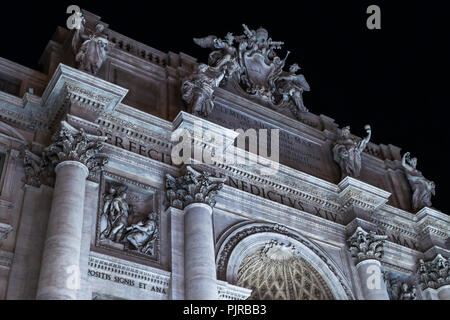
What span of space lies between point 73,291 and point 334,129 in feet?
40.4

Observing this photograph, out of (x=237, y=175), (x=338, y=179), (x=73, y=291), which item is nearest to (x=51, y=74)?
(x=237, y=175)

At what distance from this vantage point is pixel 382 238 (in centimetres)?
1892

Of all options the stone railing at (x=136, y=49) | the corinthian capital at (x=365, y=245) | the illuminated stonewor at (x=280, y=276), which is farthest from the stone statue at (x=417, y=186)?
the stone railing at (x=136, y=49)

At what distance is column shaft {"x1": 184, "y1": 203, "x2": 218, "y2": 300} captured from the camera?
14.3 meters

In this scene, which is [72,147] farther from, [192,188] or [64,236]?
[192,188]

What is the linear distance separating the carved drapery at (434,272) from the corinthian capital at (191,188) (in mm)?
7393

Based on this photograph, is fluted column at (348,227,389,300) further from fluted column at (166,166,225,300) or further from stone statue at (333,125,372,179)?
fluted column at (166,166,225,300)

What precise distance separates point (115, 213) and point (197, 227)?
1909mm

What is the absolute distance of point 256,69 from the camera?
70.5ft

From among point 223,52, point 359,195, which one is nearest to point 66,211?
point 223,52

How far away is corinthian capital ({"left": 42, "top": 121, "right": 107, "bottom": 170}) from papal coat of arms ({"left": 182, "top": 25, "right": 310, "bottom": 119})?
5071 mm

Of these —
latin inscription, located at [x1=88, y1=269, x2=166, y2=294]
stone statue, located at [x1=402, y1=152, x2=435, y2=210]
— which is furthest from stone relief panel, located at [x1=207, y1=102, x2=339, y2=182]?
latin inscription, located at [x1=88, y1=269, x2=166, y2=294]
